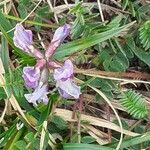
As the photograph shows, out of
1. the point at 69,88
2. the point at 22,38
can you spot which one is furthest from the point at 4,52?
the point at 69,88

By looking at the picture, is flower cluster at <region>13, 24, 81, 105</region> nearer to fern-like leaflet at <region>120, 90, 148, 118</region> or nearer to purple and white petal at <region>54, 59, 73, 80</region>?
purple and white petal at <region>54, 59, 73, 80</region>

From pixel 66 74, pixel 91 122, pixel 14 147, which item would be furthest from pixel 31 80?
pixel 91 122

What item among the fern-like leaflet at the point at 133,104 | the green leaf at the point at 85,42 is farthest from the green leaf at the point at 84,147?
the green leaf at the point at 85,42

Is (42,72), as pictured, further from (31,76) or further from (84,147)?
(84,147)

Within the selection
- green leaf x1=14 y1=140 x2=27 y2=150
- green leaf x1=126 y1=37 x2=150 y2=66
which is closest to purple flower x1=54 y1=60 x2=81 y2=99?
green leaf x1=14 y1=140 x2=27 y2=150

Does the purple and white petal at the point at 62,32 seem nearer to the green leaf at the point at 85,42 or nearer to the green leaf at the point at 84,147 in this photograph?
the green leaf at the point at 85,42

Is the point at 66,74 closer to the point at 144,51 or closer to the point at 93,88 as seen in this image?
the point at 93,88
